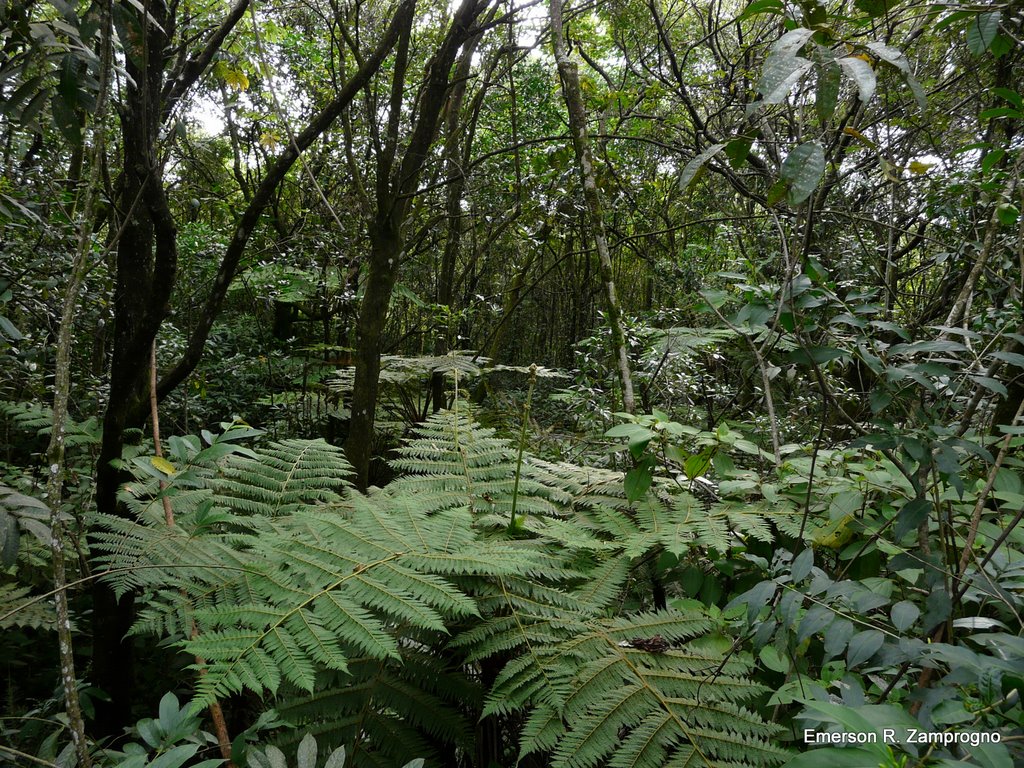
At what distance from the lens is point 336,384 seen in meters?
4.59

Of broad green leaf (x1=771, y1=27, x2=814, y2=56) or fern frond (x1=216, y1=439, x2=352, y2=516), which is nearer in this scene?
→ broad green leaf (x1=771, y1=27, x2=814, y2=56)

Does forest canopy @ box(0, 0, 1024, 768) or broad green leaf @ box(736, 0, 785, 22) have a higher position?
broad green leaf @ box(736, 0, 785, 22)

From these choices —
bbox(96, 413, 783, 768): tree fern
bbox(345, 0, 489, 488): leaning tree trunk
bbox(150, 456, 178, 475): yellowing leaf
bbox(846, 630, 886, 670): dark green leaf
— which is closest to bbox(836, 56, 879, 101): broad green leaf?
bbox(846, 630, 886, 670): dark green leaf

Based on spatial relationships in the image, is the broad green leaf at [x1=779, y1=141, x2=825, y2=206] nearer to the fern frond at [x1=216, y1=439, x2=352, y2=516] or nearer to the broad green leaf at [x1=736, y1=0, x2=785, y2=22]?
the broad green leaf at [x1=736, y1=0, x2=785, y2=22]

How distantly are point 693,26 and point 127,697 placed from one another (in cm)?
683

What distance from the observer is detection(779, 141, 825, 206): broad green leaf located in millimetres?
964

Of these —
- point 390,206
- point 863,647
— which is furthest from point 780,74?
point 390,206

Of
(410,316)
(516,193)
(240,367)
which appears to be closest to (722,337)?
(516,193)

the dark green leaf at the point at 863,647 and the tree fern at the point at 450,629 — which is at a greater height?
the dark green leaf at the point at 863,647

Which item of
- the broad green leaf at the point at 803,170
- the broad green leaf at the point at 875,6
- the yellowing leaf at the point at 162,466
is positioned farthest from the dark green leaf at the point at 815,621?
the yellowing leaf at the point at 162,466

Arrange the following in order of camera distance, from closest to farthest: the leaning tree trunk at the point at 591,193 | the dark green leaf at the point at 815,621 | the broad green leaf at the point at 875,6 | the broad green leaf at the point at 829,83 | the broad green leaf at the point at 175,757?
1. the broad green leaf at the point at 175,757
2. the dark green leaf at the point at 815,621
3. the broad green leaf at the point at 829,83
4. the broad green leaf at the point at 875,6
5. the leaning tree trunk at the point at 591,193

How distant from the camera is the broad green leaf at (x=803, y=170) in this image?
96 cm

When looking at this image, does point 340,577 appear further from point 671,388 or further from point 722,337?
point 671,388

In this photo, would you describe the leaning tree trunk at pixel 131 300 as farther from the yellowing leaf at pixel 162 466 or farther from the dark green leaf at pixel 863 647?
the dark green leaf at pixel 863 647
